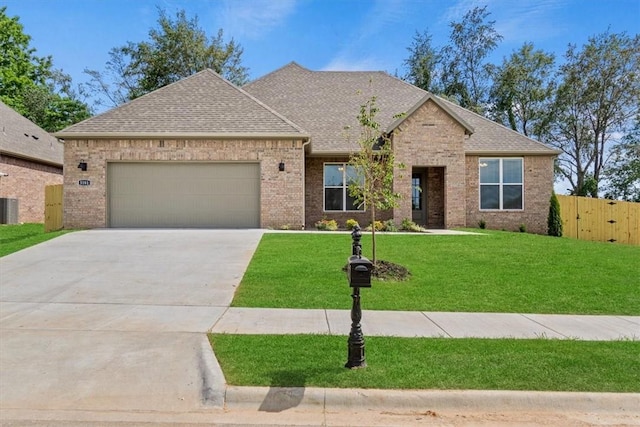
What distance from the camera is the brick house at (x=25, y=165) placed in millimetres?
21969

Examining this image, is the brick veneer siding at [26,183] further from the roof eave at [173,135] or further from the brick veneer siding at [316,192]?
the brick veneer siding at [316,192]

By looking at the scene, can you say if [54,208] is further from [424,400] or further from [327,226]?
[424,400]

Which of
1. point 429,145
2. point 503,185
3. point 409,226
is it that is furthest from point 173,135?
point 503,185

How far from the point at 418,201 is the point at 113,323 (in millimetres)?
15501

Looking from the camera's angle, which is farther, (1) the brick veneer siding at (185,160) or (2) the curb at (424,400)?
(1) the brick veneer siding at (185,160)

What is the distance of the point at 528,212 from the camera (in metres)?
19.0

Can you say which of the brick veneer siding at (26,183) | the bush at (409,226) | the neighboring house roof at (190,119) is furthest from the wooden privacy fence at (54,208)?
the bush at (409,226)

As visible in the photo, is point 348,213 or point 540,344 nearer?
point 540,344

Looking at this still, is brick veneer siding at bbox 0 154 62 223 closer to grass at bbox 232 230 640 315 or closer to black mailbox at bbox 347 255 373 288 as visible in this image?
grass at bbox 232 230 640 315

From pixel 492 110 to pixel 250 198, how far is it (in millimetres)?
27222

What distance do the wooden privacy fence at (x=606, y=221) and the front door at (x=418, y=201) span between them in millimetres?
6235

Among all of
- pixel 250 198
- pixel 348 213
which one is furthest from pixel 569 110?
pixel 250 198

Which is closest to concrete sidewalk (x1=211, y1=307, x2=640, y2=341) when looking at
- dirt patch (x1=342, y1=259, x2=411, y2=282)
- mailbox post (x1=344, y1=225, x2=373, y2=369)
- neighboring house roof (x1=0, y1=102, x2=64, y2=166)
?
mailbox post (x1=344, y1=225, x2=373, y2=369)

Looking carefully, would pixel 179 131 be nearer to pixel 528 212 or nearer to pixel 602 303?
pixel 602 303
